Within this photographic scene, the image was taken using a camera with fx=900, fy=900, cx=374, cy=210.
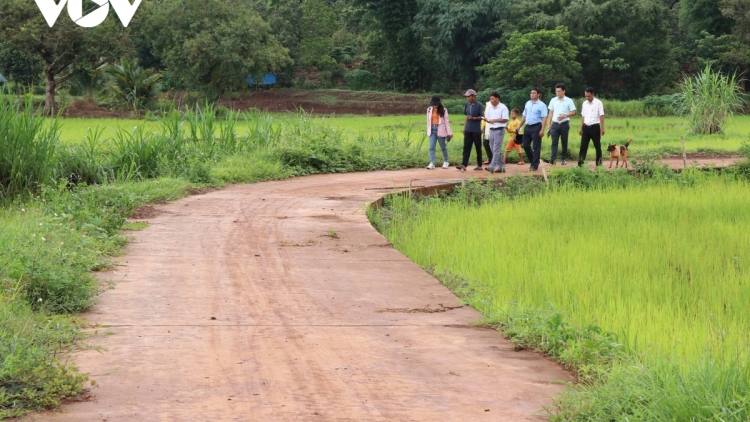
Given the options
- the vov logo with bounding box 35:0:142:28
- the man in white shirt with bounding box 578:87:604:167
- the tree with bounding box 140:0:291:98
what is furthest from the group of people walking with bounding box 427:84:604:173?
the tree with bounding box 140:0:291:98

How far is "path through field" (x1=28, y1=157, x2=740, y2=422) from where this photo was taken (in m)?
4.10

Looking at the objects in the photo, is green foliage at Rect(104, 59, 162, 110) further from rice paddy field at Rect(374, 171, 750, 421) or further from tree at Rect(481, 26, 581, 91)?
rice paddy field at Rect(374, 171, 750, 421)

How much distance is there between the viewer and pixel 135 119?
31.2 meters

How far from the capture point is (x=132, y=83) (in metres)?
37.7

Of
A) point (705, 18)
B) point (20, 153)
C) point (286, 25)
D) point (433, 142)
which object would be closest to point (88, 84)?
point (286, 25)

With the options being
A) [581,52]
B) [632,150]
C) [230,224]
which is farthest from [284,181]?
[581,52]

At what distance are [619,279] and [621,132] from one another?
2058cm

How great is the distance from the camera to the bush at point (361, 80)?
52562 millimetres

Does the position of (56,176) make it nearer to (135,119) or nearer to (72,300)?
(72,300)

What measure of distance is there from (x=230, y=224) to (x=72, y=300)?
12.9 feet

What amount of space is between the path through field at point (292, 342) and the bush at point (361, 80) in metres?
44.4

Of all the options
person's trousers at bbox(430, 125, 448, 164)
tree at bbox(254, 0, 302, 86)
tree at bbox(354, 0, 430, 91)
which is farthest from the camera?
tree at bbox(354, 0, 430, 91)

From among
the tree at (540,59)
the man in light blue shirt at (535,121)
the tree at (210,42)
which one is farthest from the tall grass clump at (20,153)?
the tree at (540,59)

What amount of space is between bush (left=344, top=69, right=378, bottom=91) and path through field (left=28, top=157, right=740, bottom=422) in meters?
44.4
